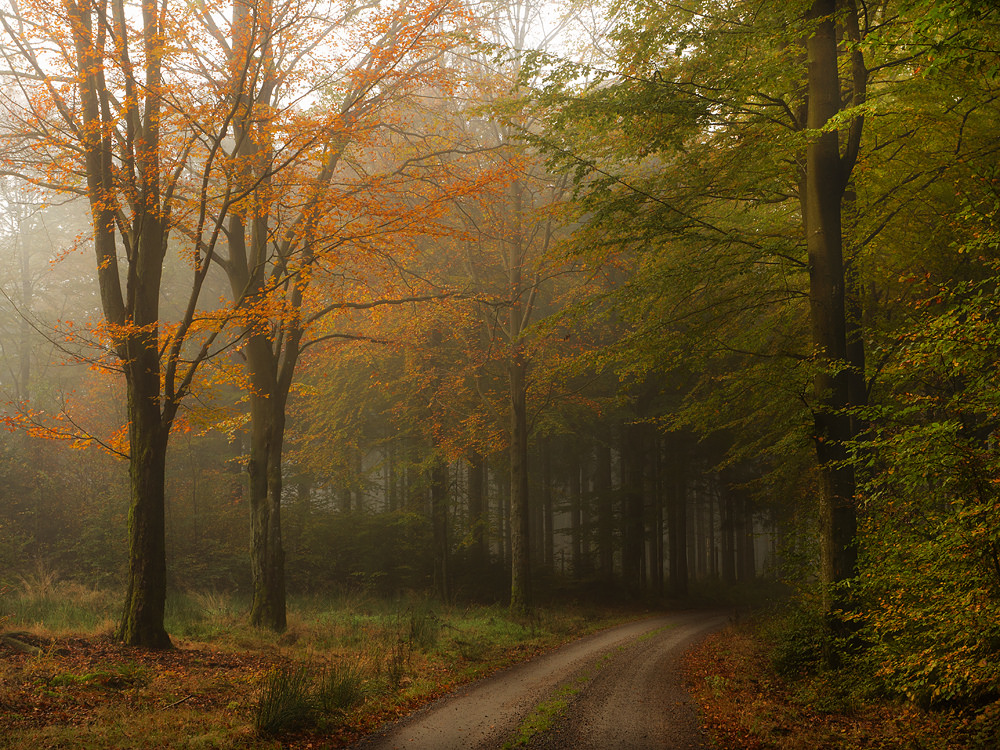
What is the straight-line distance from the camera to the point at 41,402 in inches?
935

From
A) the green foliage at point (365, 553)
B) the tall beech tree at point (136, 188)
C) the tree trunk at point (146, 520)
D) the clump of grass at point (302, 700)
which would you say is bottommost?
the green foliage at point (365, 553)

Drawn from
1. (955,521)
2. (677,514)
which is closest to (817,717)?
(955,521)

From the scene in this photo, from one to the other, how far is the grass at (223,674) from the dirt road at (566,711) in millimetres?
Result: 514

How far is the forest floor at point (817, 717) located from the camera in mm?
6035

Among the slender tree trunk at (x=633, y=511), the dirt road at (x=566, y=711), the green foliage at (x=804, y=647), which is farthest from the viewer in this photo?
the slender tree trunk at (x=633, y=511)

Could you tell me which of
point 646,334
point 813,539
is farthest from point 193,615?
point 813,539

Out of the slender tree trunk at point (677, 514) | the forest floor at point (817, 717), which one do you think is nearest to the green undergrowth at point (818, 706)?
the forest floor at point (817, 717)

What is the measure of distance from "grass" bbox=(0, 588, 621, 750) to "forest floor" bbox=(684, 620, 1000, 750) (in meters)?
3.51

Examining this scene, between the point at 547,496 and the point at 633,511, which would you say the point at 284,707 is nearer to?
the point at 633,511

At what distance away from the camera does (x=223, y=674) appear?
8.12m

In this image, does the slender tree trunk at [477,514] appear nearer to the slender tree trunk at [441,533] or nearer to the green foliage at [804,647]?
the slender tree trunk at [441,533]

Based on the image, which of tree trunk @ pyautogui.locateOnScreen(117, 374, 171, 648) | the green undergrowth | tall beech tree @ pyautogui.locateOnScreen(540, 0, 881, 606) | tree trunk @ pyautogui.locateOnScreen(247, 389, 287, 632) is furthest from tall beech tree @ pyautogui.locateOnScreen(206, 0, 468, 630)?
the green undergrowth

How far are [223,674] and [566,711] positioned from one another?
4.22 m

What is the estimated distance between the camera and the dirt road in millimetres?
6602
